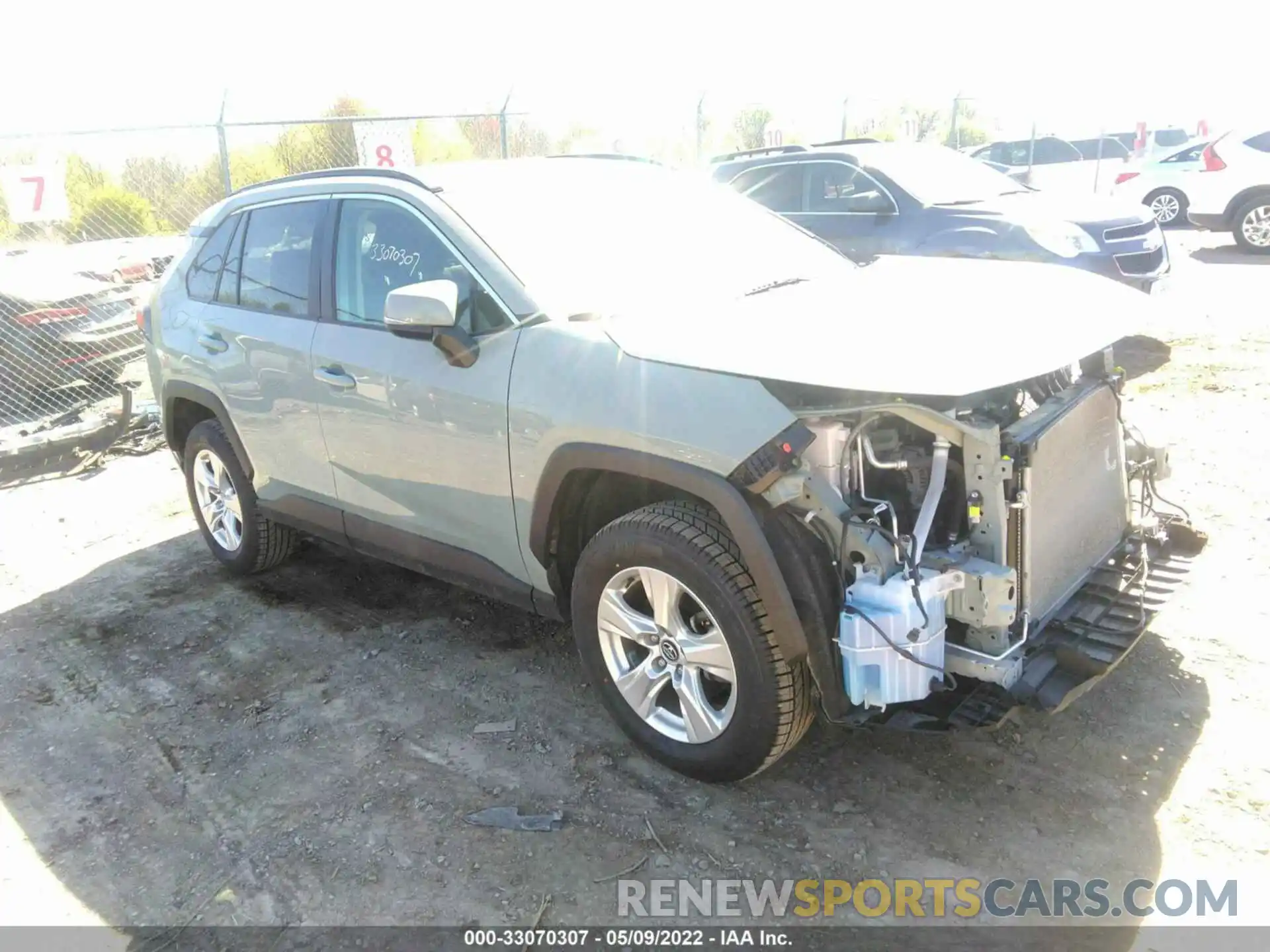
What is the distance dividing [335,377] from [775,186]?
20.6 ft

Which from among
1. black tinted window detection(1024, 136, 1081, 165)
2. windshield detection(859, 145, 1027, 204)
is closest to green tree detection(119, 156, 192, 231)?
windshield detection(859, 145, 1027, 204)

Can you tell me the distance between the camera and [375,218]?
12.9 feet

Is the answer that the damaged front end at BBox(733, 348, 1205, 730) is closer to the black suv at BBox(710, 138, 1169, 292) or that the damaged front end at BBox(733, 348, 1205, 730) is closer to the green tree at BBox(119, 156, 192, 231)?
the black suv at BBox(710, 138, 1169, 292)

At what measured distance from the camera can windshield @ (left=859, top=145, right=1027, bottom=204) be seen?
8445mm

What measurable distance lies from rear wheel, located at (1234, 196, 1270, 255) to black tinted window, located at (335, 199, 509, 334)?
1272 cm

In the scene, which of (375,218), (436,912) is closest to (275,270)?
(375,218)

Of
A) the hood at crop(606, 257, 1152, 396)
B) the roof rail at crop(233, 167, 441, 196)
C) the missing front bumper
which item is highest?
the roof rail at crop(233, 167, 441, 196)

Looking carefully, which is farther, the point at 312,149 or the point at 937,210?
the point at 312,149

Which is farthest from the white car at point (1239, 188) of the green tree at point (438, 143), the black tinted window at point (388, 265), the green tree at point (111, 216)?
the green tree at point (111, 216)

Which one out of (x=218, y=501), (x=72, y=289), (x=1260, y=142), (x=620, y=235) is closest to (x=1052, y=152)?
(x=1260, y=142)

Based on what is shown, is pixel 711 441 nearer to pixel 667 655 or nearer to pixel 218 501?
pixel 667 655

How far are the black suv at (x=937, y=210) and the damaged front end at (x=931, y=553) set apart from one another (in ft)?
17.7

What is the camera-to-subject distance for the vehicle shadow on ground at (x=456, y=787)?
2.88 m

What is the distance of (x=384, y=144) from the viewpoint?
11773 mm
